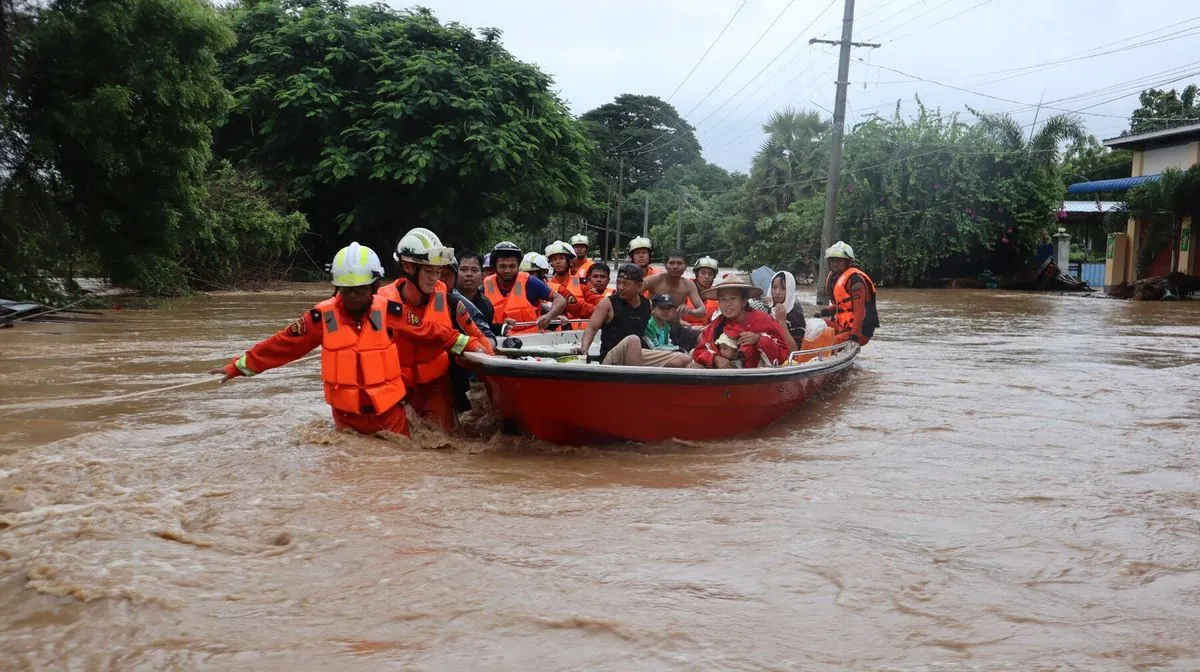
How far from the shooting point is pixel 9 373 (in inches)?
384

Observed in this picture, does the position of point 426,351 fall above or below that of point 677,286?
below

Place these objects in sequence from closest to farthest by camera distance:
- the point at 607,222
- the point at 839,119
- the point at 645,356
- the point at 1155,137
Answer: the point at 645,356 → the point at 839,119 → the point at 1155,137 → the point at 607,222

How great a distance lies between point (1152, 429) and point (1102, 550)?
3.91 meters

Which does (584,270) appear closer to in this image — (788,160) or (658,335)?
(658,335)

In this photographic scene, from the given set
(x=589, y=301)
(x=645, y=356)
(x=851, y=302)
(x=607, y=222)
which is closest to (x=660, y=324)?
(x=645, y=356)

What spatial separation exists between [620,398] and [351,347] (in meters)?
1.71

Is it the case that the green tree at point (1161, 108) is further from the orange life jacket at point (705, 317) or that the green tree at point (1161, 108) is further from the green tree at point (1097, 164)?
the orange life jacket at point (705, 317)

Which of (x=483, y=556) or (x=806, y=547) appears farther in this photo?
(x=806, y=547)

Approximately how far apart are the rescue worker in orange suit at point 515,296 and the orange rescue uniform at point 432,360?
1.80 m

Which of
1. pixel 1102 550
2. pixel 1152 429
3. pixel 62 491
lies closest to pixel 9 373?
pixel 62 491

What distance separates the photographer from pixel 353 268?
227 inches

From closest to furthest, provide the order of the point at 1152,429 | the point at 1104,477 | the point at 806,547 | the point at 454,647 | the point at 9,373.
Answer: the point at 454,647
the point at 806,547
the point at 1104,477
the point at 1152,429
the point at 9,373

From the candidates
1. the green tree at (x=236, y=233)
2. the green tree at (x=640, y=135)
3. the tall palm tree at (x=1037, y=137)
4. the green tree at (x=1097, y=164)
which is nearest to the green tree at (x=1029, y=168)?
the tall palm tree at (x=1037, y=137)

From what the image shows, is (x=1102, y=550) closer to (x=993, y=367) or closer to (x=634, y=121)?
(x=993, y=367)
